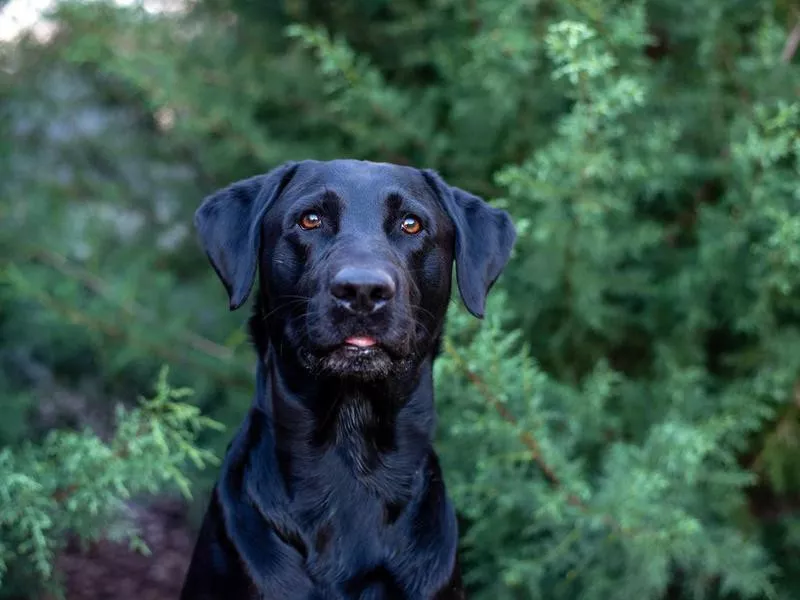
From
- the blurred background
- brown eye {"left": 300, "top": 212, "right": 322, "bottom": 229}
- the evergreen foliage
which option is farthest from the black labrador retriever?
the blurred background

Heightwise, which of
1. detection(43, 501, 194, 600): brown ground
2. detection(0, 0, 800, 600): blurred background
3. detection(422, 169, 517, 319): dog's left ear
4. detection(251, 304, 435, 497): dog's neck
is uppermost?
detection(422, 169, 517, 319): dog's left ear

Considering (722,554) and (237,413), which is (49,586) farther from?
(722,554)

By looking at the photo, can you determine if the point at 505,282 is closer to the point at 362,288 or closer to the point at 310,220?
the point at 310,220

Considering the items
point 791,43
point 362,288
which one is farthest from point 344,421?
point 791,43

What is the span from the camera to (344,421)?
2.93 m

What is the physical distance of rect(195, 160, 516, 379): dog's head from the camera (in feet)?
8.79

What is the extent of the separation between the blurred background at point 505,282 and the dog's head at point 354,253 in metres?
0.54

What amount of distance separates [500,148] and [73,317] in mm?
2146

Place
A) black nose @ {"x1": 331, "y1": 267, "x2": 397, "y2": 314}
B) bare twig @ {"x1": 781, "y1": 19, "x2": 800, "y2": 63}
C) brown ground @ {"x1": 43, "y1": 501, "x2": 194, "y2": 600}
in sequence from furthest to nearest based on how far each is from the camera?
brown ground @ {"x1": 43, "y1": 501, "x2": 194, "y2": 600}, bare twig @ {"x1": 781, "y1": 19, "x2": 800, "y2": 63}, black nose @ {"x1": 331, "y1": 267, "x2": 397, "y2": 314}

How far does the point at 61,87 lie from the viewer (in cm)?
582

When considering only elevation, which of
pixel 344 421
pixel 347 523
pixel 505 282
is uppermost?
pixel 344 421

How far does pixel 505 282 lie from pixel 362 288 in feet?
7.17

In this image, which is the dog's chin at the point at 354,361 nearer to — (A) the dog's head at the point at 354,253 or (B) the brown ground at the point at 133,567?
(A) the dog's head at the point at 354,253

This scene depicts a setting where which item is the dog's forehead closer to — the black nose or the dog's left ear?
the dog's left ear
